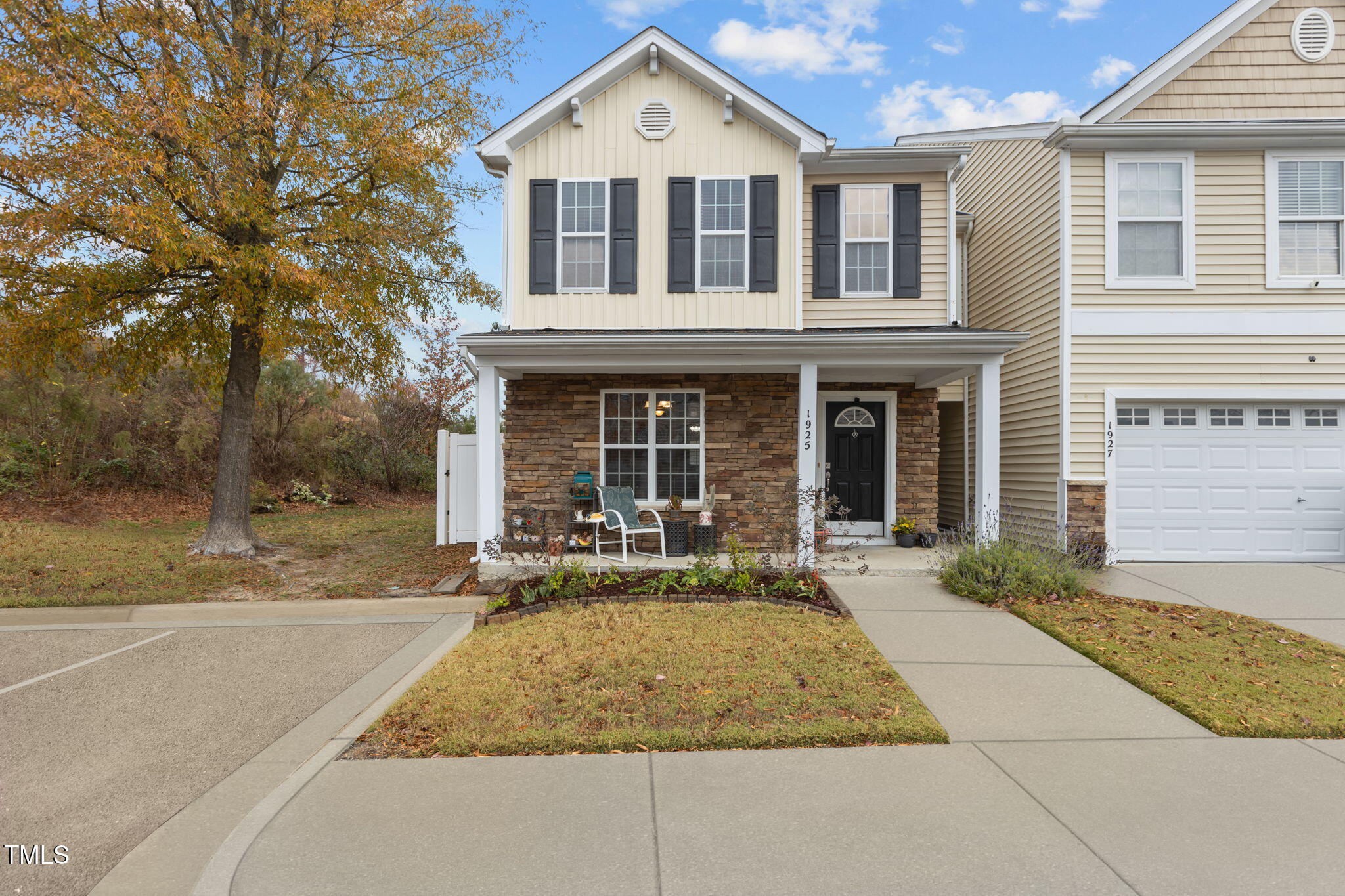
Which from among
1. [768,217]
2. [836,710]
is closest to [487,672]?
[836,710]

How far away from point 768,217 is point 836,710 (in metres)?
7.20

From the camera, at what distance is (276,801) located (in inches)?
132

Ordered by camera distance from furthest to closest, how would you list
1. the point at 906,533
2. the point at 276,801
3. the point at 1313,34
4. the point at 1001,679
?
1. the point at 906,533
2. the point at 1313,34
3. the point at 1001,679
4. the point at 276,801

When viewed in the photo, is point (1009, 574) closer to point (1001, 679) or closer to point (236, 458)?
point (1001, 679)

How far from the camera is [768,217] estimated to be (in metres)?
9.82

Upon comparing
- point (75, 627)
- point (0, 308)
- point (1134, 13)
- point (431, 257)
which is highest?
point (1134, 13)

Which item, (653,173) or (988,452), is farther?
(653,173)

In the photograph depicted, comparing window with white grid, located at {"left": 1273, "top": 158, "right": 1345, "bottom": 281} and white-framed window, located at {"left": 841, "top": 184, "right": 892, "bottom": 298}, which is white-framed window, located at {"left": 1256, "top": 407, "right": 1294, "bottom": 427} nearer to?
window with white grid, located at {"left": 1273, "top": 158, "right": 1345, "bottom": 281}

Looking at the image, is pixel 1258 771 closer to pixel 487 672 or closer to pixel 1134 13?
pixel 487 672

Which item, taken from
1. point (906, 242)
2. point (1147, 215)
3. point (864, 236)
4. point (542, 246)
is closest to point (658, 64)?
point (542, 246)

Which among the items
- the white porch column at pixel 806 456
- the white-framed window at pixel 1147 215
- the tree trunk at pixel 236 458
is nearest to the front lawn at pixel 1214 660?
the white porch column at pixel 806 456

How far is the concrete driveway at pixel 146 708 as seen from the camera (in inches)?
128

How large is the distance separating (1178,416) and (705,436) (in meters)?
6.13

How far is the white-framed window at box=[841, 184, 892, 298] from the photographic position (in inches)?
399
